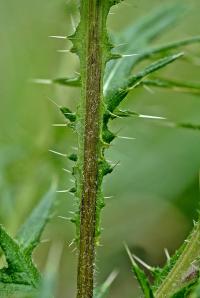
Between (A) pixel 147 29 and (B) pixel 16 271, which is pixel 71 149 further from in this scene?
(B) pixel 16 271

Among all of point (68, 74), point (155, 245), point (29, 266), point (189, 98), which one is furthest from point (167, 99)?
point (29, 266)

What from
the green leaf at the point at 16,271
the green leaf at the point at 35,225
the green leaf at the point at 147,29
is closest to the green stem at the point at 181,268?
the green leaf at the point at 16,271

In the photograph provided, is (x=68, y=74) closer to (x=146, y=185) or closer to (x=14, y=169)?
(x=14, y=169)

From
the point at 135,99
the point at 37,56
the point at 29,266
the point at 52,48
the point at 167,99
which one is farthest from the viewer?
the point at 167,99

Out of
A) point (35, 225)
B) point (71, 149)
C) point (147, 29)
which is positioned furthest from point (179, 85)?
point (71, 149)

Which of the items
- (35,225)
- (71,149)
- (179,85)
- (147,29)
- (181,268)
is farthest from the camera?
(71,149)

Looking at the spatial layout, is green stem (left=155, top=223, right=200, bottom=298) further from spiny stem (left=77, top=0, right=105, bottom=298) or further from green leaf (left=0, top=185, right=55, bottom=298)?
green leaf (left=0, top=185, right=55, bottom=298)
